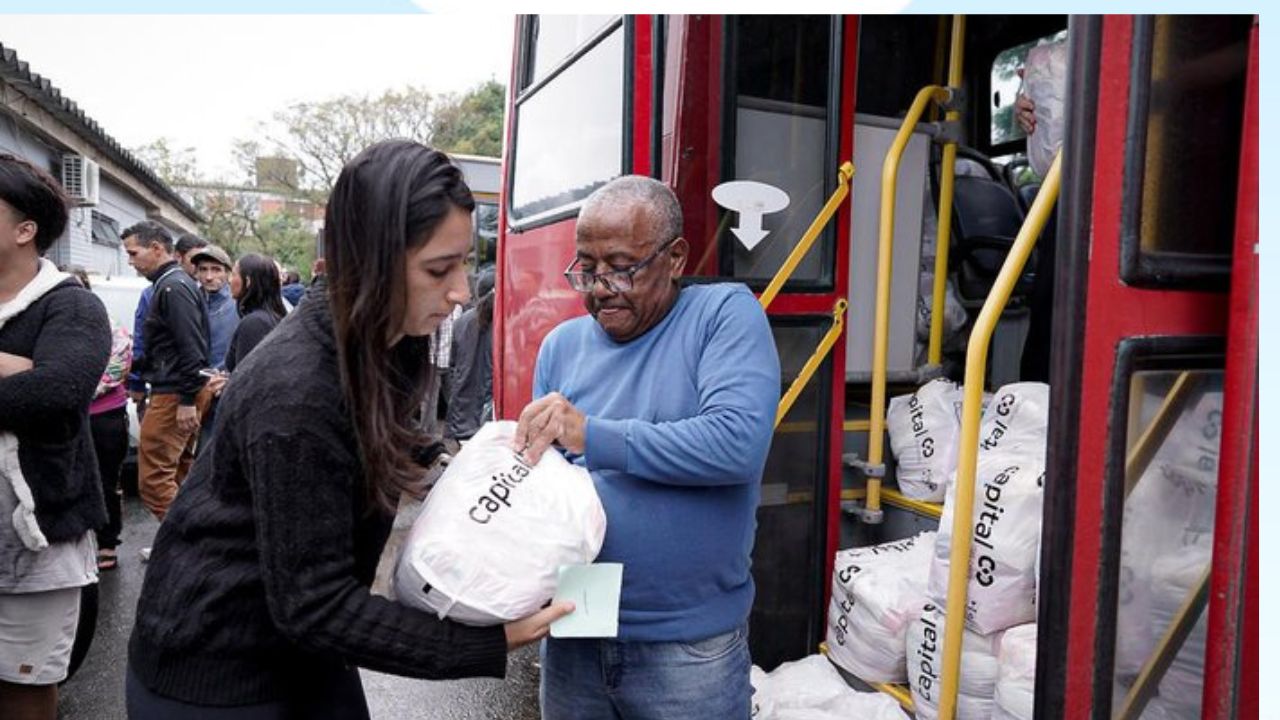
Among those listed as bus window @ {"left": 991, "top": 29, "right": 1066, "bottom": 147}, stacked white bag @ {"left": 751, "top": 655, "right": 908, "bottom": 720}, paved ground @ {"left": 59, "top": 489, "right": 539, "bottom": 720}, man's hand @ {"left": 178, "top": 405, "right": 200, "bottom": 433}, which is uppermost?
bus window @ {"left": 991, "top": 29, "right": 1066, "bottom": 147}

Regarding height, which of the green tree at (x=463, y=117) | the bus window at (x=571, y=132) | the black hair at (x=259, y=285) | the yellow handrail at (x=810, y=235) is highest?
the green tree at (x=463, y=117)

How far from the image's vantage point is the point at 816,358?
8.61 ft

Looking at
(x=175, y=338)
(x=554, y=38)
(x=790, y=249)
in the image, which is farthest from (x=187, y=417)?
(x=790, y=249)

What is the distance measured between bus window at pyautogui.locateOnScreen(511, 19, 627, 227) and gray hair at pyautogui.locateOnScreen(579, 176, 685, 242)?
2.98 ft

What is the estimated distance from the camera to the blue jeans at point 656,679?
5.50 feet

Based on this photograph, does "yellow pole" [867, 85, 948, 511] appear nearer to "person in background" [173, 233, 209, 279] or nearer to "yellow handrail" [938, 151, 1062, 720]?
"yellow handrail" [938, 151, 1062, 720]

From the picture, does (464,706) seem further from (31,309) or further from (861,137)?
(861,137)

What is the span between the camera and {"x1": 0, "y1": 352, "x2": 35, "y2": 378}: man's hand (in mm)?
2082

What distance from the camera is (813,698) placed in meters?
2.45

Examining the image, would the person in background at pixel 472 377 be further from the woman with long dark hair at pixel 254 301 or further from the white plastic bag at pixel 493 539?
the white plastic bag at pixel 493 539

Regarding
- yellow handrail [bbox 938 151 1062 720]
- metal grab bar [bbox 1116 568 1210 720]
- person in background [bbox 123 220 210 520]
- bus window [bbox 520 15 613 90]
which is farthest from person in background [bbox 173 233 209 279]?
metal grab bar [bbox 1116 568 1210 720]

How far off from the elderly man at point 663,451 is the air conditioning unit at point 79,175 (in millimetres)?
11572

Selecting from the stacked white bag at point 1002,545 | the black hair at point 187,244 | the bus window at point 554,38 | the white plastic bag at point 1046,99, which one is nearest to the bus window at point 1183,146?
the stacked white bag at point 1002,545

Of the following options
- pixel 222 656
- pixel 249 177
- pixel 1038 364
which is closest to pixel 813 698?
pixel 1038 364
